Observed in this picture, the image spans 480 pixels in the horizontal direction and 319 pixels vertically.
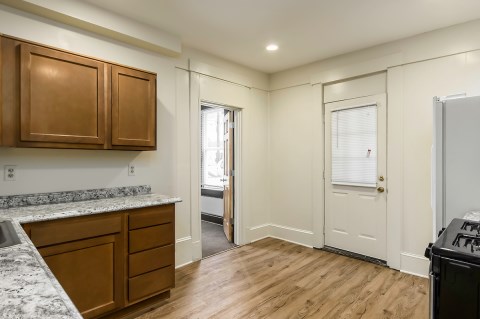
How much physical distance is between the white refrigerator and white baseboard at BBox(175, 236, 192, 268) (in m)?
2.50

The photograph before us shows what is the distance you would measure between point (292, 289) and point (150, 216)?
5.09ft

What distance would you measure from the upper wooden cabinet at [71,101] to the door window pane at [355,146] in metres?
2.39

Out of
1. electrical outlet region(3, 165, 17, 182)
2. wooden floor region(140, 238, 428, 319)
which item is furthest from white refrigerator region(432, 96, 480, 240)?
electrical outlet region(3, 165, 17, 182)

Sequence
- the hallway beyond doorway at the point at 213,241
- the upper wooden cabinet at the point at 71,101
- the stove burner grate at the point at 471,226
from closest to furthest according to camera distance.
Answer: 1. the stove burner grate at the point at 471,226
2. the upper wooden cabinet at the point at 71,101
3. the hallway beyond doorway at the point at 213,241

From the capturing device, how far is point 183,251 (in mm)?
3352

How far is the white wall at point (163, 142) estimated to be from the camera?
2297mm

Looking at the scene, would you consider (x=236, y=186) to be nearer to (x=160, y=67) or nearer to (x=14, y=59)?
(x=160, y=67)

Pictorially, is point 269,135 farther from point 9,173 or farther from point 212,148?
point 9,173

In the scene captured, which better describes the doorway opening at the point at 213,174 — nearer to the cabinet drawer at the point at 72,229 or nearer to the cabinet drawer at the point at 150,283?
the cabinet drawer at the point at 150,283

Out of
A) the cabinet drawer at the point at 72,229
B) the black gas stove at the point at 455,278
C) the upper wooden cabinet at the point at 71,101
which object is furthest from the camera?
the upper wooden cabinet at the point at 71,101

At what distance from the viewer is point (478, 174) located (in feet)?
5.98

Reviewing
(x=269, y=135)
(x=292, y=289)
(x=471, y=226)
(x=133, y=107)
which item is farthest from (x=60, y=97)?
(x=269, y=135)

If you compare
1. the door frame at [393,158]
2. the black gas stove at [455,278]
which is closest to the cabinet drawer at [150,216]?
the black gas stove at [455,278]

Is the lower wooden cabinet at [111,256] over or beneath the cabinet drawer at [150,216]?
beneath
